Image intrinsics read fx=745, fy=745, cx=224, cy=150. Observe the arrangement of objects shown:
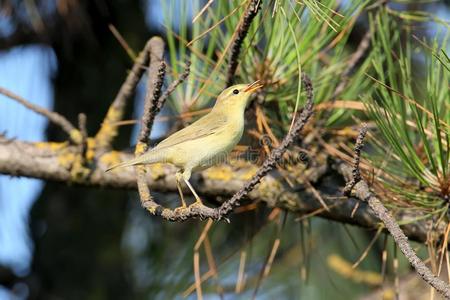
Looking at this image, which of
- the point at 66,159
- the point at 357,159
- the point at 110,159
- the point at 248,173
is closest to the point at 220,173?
the point at 248,173

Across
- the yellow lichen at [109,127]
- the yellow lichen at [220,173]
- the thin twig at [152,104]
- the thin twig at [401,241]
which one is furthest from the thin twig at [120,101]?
the thin twig at [401,241]

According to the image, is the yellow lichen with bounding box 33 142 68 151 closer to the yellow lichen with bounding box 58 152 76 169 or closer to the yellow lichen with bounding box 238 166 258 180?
the yellow lichen with bounding box 58 152 76 169

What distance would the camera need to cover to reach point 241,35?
1.91m

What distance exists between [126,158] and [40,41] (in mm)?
1370

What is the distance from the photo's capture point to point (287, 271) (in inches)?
156

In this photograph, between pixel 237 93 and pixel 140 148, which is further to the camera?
pixel 237 93

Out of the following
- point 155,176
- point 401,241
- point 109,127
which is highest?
point 401,241

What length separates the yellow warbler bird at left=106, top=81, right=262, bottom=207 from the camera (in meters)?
2.13

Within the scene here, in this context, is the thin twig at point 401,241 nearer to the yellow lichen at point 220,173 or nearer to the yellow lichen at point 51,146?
the yellow lichen at point 220,173

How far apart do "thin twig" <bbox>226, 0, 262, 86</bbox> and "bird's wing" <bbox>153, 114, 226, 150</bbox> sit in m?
0.13

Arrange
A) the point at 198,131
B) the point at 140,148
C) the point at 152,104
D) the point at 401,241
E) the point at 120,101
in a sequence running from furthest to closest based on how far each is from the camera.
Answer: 1. the point at 120,101
2. the point at 198,131
3. the point at 140,148
4. the point at 152,104
5. the point at 401,241

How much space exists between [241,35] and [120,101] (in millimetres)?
611

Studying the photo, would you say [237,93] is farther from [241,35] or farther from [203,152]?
[241,35]

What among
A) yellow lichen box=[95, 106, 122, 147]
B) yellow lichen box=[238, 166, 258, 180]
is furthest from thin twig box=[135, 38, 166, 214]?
yellow lichen box=[238, 166, 258, 180]
